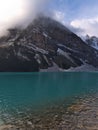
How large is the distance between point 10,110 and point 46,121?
12014mm

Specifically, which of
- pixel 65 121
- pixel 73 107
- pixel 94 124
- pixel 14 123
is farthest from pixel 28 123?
pixel 73 107

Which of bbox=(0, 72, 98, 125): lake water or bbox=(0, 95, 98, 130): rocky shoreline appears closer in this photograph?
bbox=(0, 95, 98, 130): rocky shoreline

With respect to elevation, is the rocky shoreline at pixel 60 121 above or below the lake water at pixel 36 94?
below

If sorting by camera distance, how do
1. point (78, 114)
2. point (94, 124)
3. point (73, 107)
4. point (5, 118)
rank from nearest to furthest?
point (94, 124), point (5, 118), point (78, 114), point (73, 107)

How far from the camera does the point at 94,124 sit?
118 feet

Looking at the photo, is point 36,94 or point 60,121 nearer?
point 60,121

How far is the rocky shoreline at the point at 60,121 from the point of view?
34.3 meters

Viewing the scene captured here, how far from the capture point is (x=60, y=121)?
37.7 metres

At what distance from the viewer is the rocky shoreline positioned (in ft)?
113

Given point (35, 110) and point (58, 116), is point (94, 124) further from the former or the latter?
point (35, 110)

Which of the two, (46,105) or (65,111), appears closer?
(65,111)

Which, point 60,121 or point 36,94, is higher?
point 36,94

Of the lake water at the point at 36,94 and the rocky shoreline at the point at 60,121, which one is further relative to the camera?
the lake water at the point at 36,94

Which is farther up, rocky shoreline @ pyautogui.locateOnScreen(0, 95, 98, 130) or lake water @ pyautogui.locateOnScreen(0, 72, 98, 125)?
lake water @ pyautogui.locateOnScreen(0, 72, 98, 125)
